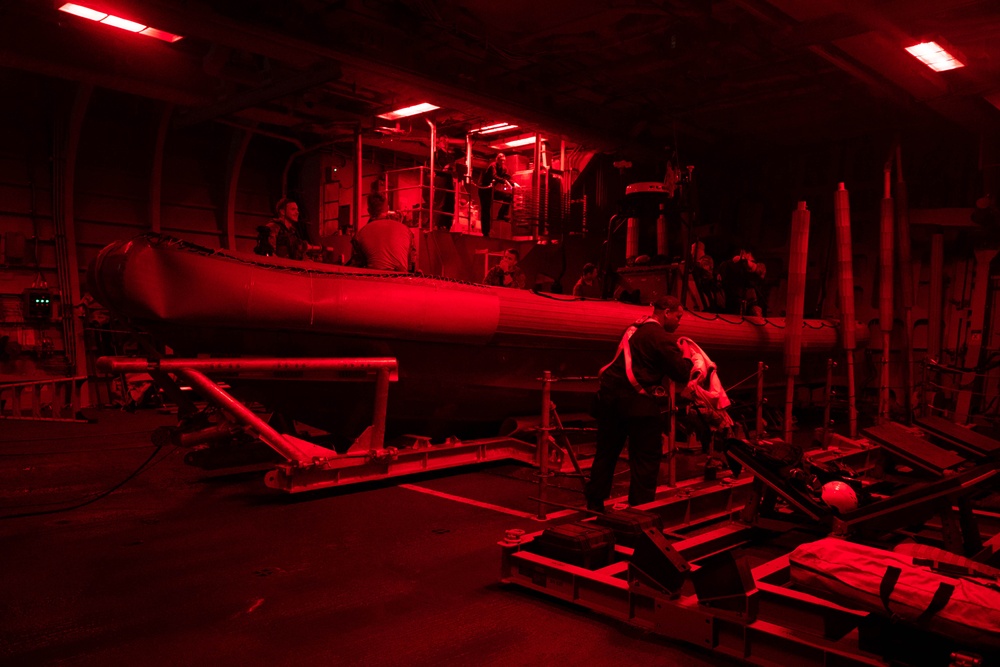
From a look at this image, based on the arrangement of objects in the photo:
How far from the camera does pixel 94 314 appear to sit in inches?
400

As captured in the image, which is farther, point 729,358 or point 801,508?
point 729,358

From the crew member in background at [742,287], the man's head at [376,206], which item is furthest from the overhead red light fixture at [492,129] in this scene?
the man's head at [376,206]

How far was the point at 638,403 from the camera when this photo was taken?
4484 mm

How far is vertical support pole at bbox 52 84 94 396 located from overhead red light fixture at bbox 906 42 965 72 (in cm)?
1023

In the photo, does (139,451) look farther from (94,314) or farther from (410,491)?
(94,314)

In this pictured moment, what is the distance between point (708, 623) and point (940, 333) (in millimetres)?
9890

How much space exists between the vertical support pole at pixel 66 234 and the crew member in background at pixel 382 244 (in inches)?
239

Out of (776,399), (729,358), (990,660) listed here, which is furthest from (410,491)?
(776,399)

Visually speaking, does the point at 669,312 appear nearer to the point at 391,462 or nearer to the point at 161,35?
the point at 391,462

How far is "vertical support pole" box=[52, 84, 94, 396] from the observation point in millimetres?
10055

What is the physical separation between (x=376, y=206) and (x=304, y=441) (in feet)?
7.08

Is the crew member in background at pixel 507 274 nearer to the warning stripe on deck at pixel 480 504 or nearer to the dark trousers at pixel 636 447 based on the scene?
the warning stripe on deck at pixel 480 504

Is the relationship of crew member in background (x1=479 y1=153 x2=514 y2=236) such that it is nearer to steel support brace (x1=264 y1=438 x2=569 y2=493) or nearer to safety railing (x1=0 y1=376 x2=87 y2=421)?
steel support brace (x1=264 y1=438 x2=569 y2=493)

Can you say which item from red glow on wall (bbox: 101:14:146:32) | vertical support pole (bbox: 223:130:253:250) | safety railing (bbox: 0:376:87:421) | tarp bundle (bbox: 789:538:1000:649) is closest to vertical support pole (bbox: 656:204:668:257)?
vertical support pole (bbox: 223:130:253:250)
